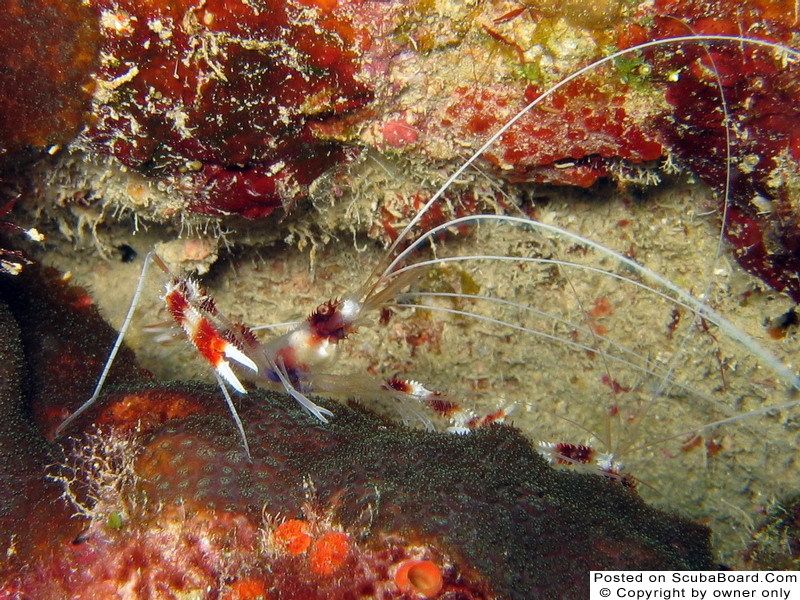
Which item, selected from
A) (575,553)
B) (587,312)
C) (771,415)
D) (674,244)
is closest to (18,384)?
(575,553)

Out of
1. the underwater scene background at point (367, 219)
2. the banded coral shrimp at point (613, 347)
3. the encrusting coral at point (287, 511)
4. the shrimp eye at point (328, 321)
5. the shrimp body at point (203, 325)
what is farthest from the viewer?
the banded coral shrimp at point (613, 347)

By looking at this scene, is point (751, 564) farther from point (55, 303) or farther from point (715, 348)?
point (55, 303)

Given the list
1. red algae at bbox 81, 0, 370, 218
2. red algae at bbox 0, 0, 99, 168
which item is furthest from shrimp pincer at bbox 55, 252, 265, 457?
red algae at bbox 0, 0, 99, 168

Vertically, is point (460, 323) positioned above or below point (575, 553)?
above

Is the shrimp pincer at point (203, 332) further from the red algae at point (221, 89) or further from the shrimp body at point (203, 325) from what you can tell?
the red algae at point (221, 89)

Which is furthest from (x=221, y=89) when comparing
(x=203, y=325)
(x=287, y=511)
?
(x=287, y=511)

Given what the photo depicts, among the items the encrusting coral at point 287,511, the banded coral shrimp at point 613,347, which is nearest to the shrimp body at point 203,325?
the encrusting coral at point 287,511

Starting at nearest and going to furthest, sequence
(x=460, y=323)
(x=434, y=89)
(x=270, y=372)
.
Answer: (x=434, y=89)
(x=270, y=372)
(x=460, y=323)

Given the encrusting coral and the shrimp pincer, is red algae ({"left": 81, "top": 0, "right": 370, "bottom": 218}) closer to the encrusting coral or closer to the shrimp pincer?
the shrimp pincer
